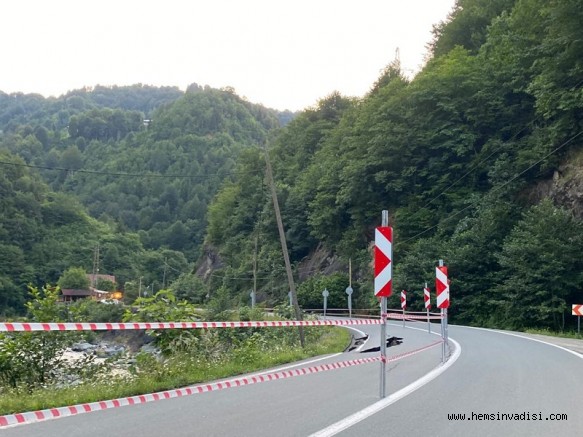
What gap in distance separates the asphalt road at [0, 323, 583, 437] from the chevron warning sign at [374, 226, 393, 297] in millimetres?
1544

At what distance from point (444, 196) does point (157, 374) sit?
3880 centimetres

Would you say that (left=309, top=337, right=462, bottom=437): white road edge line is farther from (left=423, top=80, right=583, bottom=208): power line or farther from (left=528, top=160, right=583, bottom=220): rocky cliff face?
(left=423, top=80, right=583, bottom=208): power line

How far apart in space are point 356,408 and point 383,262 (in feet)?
7.38

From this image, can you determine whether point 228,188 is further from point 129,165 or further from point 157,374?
point 157,374

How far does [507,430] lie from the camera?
22.8 feet

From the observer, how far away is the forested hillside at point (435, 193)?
111ft

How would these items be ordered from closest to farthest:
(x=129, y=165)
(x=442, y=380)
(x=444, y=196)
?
1. (x=442, y=380)
2. (x=444, y=196)
3. (x=129, y=165)

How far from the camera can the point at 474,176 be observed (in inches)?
1774

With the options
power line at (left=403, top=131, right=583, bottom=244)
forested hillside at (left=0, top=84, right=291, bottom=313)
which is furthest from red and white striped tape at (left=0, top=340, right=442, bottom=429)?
forested hillside at (left=0, top=84, right=291, bottom=313)

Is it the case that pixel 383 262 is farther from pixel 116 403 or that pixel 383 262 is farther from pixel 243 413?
pixel 116 403

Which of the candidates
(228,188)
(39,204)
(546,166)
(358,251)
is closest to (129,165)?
(39,204)

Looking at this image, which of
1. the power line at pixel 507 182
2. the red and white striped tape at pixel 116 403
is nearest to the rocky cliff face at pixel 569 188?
the power line at pixel 507 182

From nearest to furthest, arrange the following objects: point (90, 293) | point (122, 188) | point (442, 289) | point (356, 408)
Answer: point (356, 408), point (442, 289), point (90, 293), point (122, 188)

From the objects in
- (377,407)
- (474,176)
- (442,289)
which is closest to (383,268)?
(377,407)
